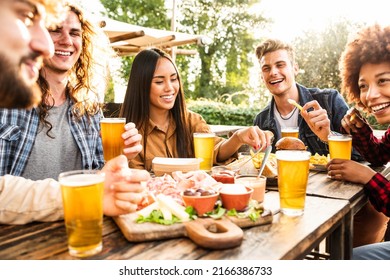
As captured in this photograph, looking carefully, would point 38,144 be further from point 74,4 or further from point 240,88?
point 240,88

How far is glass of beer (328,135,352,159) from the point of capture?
236cm

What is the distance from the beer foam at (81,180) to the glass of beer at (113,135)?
0.84m

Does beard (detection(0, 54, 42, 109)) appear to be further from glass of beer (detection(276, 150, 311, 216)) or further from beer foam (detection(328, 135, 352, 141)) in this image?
beer foam (detection(328, 135, 352, 141))

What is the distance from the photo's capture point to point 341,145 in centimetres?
237

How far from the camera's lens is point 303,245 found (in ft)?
4.16

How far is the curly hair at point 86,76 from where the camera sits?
2.41m

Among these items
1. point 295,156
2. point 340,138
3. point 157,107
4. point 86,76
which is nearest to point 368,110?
point 340,138

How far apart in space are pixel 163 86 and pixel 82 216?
6.86 ft

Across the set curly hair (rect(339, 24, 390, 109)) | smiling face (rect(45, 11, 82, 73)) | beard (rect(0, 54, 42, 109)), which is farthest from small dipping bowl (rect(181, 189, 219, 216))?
curly hair (rect(339, 24, 390, 109))

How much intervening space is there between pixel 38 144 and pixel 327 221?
5.39ft

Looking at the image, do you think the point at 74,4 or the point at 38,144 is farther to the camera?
the point at 74,4

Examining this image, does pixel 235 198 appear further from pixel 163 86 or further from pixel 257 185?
pixel 163 86

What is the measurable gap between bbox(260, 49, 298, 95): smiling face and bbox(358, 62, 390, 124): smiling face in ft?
4.88

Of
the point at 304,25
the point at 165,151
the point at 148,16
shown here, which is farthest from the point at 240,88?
the point at 165,151
